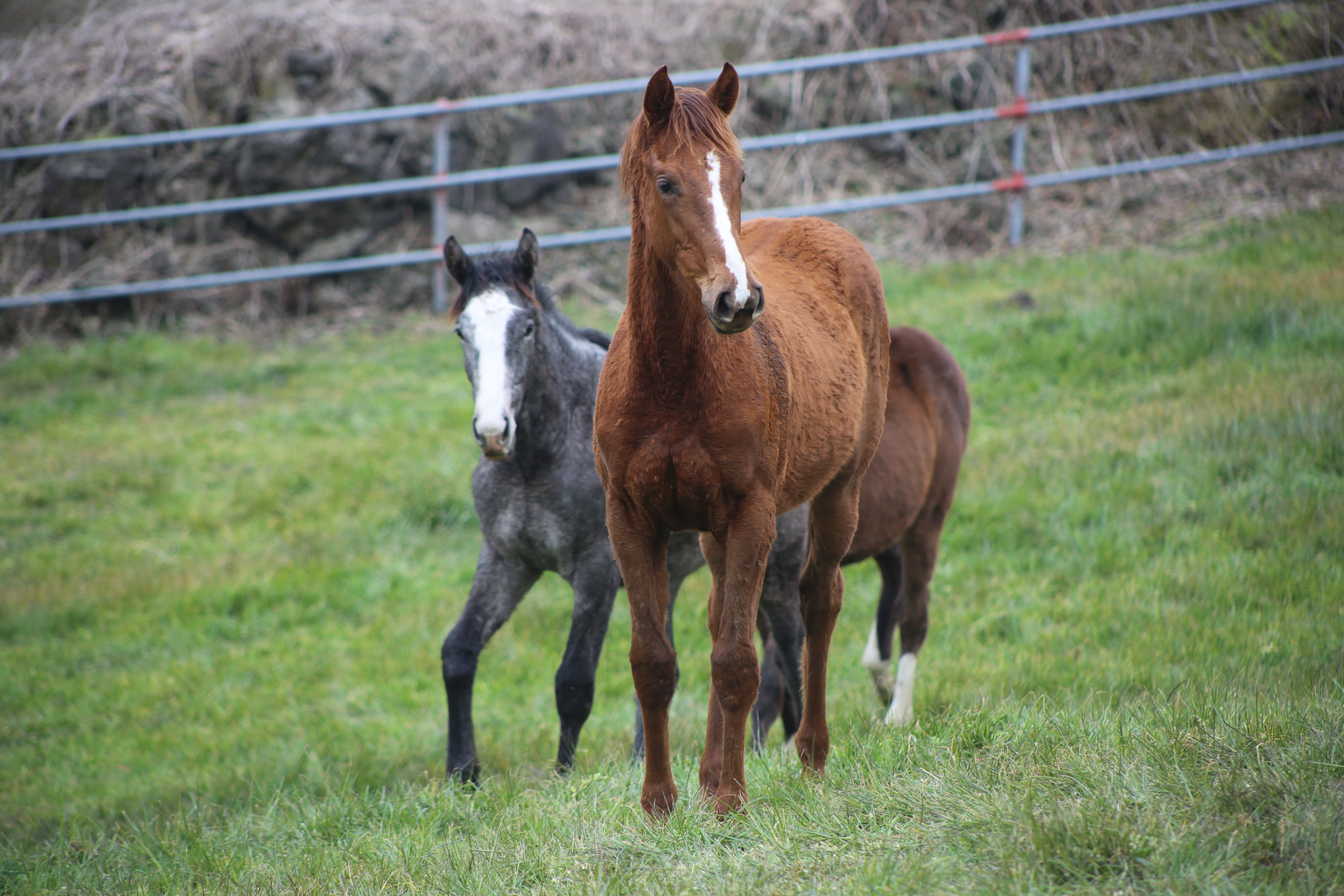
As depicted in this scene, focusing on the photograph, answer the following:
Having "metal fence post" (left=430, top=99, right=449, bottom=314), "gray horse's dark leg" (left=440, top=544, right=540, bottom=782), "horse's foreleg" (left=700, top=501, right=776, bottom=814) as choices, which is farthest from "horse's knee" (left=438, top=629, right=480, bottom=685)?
"metal fence post" (left=430, top=99, right=449, bottom=314)

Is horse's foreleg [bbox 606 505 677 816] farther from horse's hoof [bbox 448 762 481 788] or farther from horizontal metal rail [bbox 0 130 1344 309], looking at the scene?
horizontal metal rail [bbox 0 130 1344 309]

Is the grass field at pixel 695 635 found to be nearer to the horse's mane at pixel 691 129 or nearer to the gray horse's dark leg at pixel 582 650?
the gray horse's dark leg at pixel 582 650

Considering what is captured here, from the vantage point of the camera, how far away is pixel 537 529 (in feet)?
14.8

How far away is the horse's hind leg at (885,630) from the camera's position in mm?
5414

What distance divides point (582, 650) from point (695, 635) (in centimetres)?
199

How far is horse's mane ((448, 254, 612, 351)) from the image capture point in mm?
4488

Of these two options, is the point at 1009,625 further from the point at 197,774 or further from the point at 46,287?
the point at 46,287

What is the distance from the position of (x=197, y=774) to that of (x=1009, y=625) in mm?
4262

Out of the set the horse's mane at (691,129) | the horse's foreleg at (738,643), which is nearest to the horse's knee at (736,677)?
the horse's foreleg at (738,643)

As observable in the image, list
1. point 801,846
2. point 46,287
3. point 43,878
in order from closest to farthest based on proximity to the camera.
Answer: point 801,846 → point 43,878 → point 46,287

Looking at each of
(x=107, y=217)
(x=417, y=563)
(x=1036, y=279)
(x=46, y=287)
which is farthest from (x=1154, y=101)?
(x=46, y=287)

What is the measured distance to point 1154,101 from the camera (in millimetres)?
10867

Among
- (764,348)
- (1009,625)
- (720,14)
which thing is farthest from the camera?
(720,14)

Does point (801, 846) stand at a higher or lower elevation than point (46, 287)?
lower
